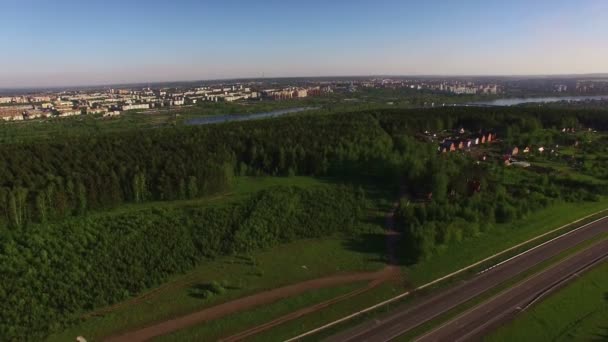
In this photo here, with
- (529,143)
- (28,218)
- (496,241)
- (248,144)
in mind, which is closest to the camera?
(496,241)

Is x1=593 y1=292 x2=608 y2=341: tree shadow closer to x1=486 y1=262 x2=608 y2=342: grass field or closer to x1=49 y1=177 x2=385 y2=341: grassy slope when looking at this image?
x1=486 y1=262 x2=608 y2=342: grass field

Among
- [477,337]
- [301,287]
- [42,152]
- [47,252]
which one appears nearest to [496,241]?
[477,337]

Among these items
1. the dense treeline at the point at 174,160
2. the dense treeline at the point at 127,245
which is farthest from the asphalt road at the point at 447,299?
the dense treeline at the point at 174,160

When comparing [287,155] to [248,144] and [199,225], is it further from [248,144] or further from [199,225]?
[199,225]

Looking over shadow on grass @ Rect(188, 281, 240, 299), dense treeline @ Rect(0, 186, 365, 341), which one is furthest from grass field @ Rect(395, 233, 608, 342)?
dense treeline @ Rect(0, 186, 365, 341)

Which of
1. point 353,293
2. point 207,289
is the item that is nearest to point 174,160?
point 207,289

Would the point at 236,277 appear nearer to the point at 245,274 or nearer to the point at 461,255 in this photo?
the point at 245,274
